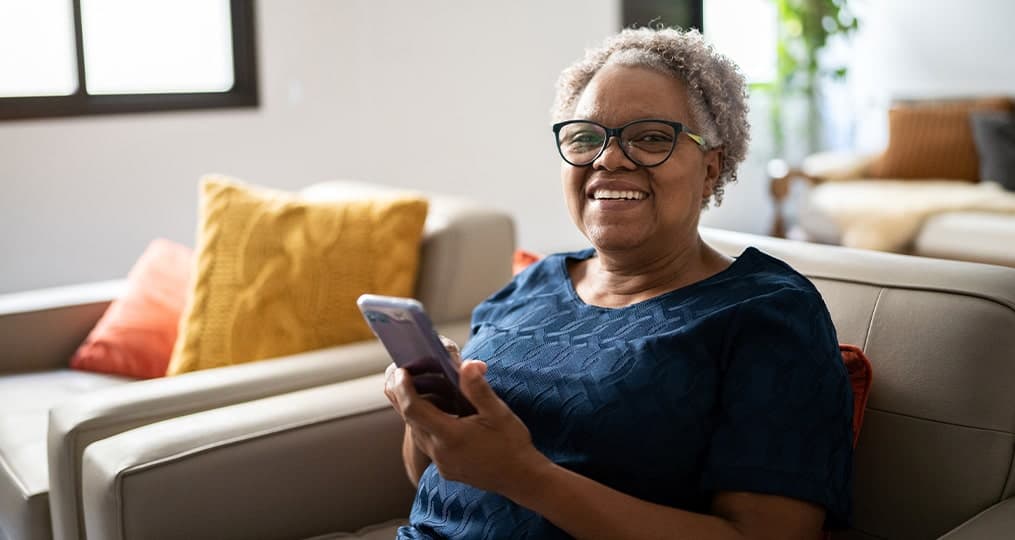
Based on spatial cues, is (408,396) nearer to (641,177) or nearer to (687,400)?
(687,400)

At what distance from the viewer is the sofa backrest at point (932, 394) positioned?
4.10 feet

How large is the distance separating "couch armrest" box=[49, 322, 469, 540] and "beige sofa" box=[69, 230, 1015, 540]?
63 mm

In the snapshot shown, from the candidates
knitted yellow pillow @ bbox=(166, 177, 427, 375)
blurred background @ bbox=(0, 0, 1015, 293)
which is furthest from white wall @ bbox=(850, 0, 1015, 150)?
knitted yellow pillow @ bbox=(166, 177, 427, 375)

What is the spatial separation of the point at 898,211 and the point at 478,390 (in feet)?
13.6

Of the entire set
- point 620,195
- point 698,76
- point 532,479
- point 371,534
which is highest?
point 698,76

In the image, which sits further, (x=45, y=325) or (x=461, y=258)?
(x=45, y=325)

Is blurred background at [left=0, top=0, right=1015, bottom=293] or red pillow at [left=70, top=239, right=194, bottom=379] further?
blurred background at [left=0, top=0, right=1015, bottom=293]

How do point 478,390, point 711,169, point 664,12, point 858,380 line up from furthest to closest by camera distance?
point 664,12
point 711,169
point 858,380
point 478,390

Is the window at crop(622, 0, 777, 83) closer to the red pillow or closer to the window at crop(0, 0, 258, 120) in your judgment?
the window at crop(0, 0, 258, 120)

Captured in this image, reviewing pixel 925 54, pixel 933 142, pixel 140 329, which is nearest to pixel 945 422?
pixel 140 329

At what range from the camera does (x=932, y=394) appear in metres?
1.29

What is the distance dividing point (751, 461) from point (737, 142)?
1.63ft

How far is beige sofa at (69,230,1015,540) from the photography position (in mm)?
1259

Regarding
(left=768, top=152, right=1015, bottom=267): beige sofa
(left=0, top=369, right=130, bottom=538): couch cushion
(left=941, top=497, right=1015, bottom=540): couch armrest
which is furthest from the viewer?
(left=768, top=152, right=1015, bottom=267): beige sofa
